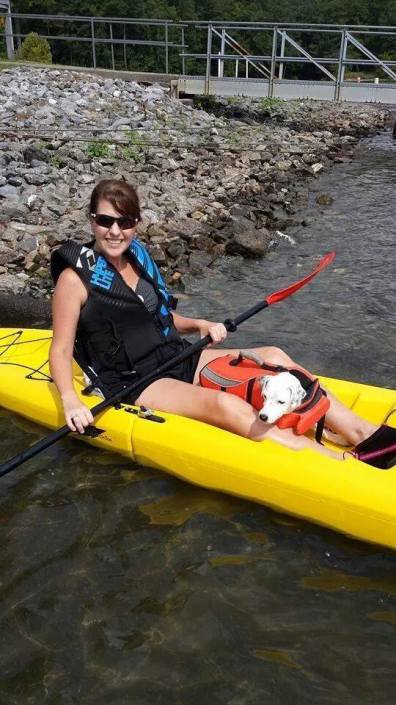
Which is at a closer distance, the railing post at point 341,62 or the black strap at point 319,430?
the black strap at point 319,430

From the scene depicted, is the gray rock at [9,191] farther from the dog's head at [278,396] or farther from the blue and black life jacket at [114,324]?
the dog's head at [278,396]

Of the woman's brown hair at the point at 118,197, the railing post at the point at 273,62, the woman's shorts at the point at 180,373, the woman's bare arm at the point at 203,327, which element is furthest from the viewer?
the railing post at the point at 273,62

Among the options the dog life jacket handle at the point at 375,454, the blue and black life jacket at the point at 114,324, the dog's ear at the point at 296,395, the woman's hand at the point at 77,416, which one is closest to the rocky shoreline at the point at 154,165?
the blue and black life jacket at the point at 114,324

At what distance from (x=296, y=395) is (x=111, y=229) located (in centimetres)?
116

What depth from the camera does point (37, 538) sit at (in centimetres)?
296

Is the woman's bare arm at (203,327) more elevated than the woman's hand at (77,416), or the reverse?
the woman's bare arm at (203,327)

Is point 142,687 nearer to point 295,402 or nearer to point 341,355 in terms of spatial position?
point 295,402

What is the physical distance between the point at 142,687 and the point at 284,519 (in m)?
1.06

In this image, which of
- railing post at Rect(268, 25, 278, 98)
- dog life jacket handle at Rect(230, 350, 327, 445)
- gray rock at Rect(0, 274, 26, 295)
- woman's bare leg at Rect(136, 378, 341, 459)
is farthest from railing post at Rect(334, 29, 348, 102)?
woman's bare leg at Rect(136, 378, 341, 459)

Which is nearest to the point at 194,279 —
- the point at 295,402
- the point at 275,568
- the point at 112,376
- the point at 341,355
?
the point at 341,355

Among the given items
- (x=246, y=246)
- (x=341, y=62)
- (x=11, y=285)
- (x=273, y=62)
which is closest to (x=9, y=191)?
(x=11, y=285)

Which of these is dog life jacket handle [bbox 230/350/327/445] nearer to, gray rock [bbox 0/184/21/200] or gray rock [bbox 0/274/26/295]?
gray rock [bbox 0/274/26/295]

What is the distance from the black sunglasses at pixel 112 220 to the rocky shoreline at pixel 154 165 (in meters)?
2.74

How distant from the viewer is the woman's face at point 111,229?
3.09 metres
